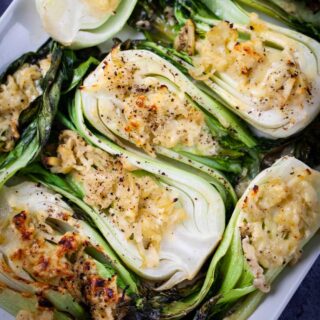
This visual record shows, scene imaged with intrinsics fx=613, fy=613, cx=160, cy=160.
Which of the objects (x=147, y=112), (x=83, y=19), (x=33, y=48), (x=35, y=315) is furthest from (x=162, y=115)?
(x=35, y=315)

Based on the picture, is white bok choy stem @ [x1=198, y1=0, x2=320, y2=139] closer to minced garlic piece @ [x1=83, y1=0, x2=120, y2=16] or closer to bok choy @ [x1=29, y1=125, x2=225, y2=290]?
bok choy @ [x1=29, y1=125, x2=225, y2=290]

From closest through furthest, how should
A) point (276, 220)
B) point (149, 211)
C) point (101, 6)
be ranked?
1. point (276, 220)
2. point (149, 211)
3. point (101, 6)

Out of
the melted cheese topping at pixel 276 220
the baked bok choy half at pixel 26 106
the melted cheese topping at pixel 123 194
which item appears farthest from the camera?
the baked bok choy half at pixel 26 106

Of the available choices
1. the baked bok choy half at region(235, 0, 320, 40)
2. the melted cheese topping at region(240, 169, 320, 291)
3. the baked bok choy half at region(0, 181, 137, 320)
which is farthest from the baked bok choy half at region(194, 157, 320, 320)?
the baked bok choy half at region(235, 0, 320, 40)

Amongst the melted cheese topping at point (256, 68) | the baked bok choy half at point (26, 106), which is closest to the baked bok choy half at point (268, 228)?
the melted cheese topping at point (256, 68)

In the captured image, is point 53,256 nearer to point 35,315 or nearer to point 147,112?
point 35,315

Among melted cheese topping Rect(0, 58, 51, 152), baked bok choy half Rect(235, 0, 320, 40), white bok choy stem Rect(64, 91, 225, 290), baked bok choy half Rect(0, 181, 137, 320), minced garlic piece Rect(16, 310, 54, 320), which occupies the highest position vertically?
baked bok choy half Rect(235, 0, 320, 40)

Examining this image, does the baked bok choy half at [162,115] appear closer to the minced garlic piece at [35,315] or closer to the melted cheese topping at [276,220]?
the melted cheese topping at [276,220]
